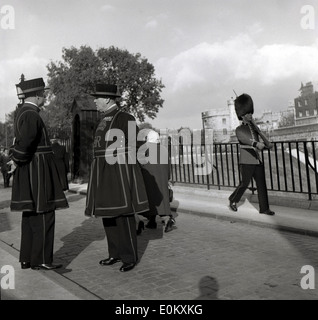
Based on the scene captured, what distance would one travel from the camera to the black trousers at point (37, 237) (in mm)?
4348

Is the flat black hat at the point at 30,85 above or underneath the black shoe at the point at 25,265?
above

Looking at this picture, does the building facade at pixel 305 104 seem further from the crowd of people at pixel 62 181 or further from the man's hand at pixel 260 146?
the crowd of people at pixel 62 181

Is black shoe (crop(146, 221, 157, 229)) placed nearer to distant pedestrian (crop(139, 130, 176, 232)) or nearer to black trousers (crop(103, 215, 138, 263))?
distant pedestrian (crop(139, 130, 176, 232))

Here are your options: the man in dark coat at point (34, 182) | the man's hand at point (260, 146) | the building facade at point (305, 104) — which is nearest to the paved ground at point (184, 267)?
the man in dark coat at point (34, 182)

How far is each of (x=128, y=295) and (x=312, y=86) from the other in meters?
102

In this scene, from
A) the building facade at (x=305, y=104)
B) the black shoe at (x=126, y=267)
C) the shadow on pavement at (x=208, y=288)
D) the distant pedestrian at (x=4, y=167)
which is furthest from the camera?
the building facade at (x=305, y=104)

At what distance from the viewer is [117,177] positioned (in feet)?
14.3

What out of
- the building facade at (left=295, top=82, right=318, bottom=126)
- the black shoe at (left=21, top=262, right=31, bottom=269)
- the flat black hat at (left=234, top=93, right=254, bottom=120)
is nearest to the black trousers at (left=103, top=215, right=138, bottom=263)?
the black shoe at (left=21, top=262, right=31, bottom=269)

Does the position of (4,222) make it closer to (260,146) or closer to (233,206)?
(233,206)

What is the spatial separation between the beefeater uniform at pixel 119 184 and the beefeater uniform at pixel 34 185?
47cm

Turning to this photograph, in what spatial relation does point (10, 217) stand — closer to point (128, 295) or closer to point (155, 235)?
point (155, 235)

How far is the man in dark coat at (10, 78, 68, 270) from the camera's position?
4.20 m

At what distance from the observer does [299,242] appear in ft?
17.7
